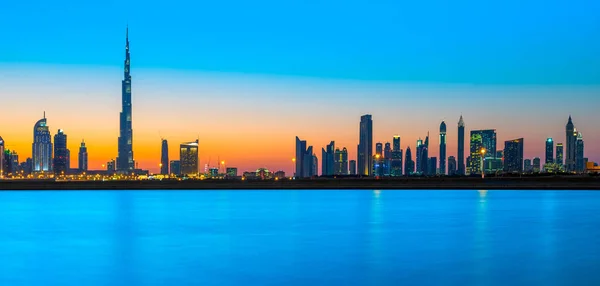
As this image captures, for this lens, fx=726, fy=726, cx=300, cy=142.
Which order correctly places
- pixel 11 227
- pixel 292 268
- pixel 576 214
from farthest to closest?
pixel 576 214, pixel 11 227, pixel 292 268

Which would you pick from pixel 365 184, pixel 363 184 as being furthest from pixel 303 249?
pixel 363 184

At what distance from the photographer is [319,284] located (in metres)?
24.7

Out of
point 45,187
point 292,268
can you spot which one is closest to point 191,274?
point 292,268

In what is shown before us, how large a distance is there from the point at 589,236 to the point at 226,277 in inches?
955

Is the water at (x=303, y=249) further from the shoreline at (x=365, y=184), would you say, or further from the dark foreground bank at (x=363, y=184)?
the dark foreground bank at (x=363, y=184)

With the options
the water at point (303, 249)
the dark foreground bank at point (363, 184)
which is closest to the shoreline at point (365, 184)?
Answer: the dark foreground bank at point (363, 184)

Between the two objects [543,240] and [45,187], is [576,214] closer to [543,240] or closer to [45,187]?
[543,240]

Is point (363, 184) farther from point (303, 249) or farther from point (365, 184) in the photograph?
point (303, 249)

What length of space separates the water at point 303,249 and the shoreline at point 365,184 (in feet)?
207

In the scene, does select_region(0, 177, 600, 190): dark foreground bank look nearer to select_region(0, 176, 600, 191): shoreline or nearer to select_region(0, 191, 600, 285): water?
select_region(0, 176, 600, 191): shoreline

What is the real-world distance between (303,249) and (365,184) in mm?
92560

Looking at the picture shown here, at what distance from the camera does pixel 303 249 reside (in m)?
35.4

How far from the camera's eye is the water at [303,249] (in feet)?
86.6

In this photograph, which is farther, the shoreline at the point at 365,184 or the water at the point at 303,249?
the shoreline at the point at 365,184
